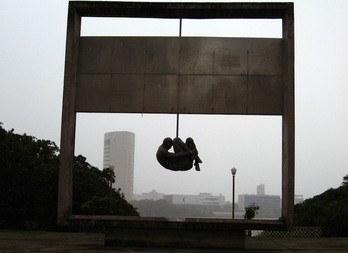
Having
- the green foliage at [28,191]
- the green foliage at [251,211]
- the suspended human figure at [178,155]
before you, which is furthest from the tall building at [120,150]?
the green foliage at [251,211]

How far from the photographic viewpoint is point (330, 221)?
20344mm

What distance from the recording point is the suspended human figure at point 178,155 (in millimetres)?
11023

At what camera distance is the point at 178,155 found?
36.0ft

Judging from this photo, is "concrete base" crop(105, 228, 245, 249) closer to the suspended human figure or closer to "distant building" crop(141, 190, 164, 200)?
the suspended human figure

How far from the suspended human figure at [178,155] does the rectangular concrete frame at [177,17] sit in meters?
0.84

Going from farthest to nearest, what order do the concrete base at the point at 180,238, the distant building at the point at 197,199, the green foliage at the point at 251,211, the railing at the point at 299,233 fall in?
the railing at the point at 299,233
the green foliage at the point at 251,211
the distant building at the point at 197,199
the concrete base at the point at 180,238

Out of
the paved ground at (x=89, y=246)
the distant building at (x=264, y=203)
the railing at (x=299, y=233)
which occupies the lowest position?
the railing at (x=299, y=233)

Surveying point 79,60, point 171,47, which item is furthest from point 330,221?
point 79,60

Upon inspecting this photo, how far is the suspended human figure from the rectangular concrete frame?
0.84 metres

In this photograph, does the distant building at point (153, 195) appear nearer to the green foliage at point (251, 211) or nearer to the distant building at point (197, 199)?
the distant building at point (197, 199)

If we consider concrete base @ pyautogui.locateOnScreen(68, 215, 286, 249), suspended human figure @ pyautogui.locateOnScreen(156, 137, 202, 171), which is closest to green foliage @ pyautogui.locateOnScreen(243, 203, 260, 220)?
concrete base @ pyautogui.locateOnScreen(68, 215, 286, 249)

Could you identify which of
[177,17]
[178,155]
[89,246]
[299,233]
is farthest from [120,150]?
[299,233]

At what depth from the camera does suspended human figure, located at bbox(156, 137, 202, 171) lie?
11023mm

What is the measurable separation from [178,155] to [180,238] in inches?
80.7
